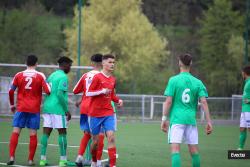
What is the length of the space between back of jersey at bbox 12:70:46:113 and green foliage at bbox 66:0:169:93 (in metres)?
34.2

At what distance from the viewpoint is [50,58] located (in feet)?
180

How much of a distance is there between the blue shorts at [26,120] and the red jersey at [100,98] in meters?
1.56

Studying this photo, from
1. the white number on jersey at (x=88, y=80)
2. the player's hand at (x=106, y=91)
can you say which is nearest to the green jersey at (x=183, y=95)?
the player's hand at (x=106, y=91)

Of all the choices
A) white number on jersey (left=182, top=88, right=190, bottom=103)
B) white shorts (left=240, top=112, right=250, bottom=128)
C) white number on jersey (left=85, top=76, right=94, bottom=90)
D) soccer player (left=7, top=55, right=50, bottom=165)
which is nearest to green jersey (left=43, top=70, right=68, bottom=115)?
soccer player (left=7, top=55, right=50, bottom=165)

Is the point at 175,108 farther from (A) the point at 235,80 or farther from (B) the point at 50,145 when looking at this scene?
(A) the point at 235,80

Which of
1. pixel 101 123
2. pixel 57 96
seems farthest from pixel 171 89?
pixel 57 96

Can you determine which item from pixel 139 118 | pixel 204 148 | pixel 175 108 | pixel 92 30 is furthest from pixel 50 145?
pixel 92 30

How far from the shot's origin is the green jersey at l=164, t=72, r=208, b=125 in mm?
11852

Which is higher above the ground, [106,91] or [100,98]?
[106,91]

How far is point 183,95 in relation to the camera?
39.0 ft

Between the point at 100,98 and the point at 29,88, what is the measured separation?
1.80 meters

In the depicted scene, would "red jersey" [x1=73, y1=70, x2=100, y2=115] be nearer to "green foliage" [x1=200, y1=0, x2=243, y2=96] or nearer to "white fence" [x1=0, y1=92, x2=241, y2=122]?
"white fence" [x1=0, y1=92, x2=241, y2=122]

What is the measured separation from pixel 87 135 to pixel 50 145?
471cm

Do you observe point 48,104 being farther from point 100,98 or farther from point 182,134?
point 182,134
